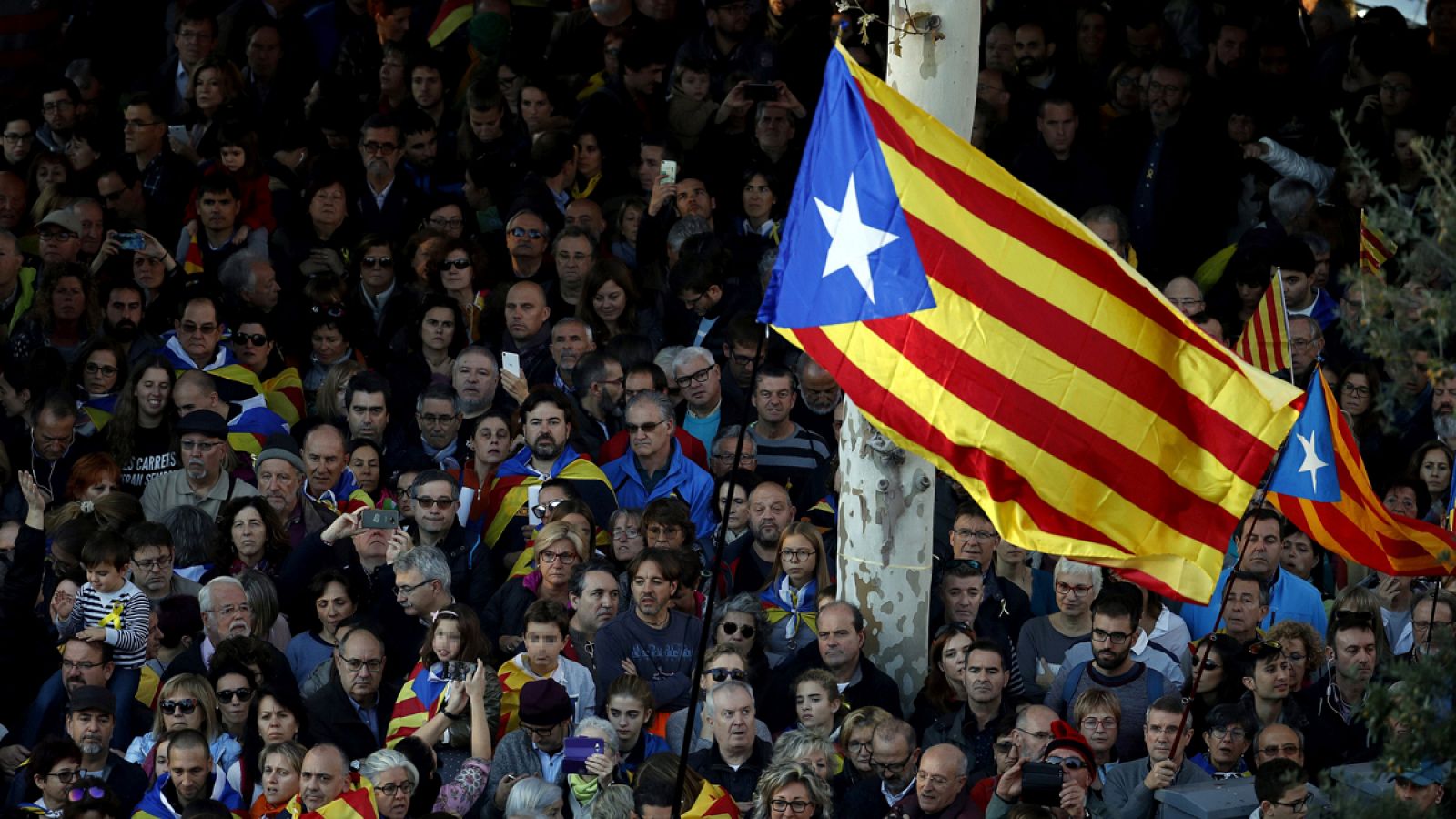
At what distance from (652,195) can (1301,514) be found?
21.3 feet

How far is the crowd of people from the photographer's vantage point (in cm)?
1179

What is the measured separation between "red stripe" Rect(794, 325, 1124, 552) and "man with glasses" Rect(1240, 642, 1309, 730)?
2.52 m

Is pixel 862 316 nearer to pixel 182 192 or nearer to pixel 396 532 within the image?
pixel 396 532

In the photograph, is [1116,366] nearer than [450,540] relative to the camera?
Yes

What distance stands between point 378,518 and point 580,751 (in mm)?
2547

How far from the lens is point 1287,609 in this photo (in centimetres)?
1355

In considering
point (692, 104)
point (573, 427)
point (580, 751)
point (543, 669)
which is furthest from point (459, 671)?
point (692, 104)

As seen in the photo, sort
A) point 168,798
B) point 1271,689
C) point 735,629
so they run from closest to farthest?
1. point 168,798
2. point 1271,689
3. point 735,629

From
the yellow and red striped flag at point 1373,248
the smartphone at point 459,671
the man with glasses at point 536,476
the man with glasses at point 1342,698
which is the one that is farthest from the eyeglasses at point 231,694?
the yellow and red striped flag at point 1373,248

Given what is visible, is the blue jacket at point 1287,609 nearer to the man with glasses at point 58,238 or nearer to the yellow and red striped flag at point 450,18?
the man with glasses at point 58,238

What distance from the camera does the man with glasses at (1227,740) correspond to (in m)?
11.8

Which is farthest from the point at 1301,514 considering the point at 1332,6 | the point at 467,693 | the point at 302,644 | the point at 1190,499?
the point at 1332,6

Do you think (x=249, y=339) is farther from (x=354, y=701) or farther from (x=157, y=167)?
(x=354, y=701)

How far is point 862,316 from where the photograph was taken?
996 centimetres
